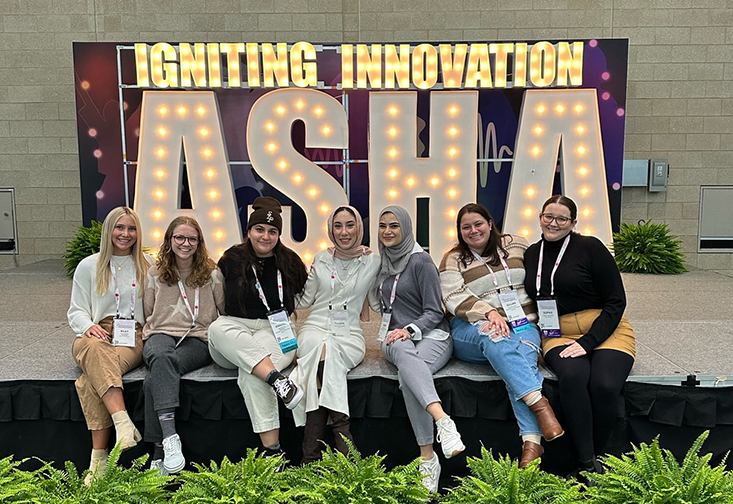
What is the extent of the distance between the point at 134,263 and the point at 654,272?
6387mm

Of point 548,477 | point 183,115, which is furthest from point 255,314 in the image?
point 183,115

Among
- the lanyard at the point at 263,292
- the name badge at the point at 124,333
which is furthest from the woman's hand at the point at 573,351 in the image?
the name badge at the point at 124,333

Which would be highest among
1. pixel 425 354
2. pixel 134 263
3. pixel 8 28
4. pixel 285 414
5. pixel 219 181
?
pixel 8 28

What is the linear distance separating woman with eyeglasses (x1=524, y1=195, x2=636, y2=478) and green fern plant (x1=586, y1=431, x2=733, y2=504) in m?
0.46

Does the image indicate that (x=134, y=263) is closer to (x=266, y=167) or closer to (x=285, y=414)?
(x=285, y=414)

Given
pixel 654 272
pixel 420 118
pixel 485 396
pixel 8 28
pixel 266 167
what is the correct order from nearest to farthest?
1. pixel 485 396
2. pixel 266 167
3. pixel 420 118
4. pixel 654 272
5. pixel 8 28

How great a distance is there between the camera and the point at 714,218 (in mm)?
8977

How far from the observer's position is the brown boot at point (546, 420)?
2.65m

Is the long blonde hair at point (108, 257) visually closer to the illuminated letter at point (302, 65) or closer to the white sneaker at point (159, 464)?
the white sneaker at point (159, 464)

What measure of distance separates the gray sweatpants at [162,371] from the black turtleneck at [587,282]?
1.87 metres

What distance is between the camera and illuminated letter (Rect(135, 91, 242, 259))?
5.65 m

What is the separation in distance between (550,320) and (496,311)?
279mm

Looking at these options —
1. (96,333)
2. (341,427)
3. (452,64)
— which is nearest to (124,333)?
(96,333)

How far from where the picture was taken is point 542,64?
5.77 meters
